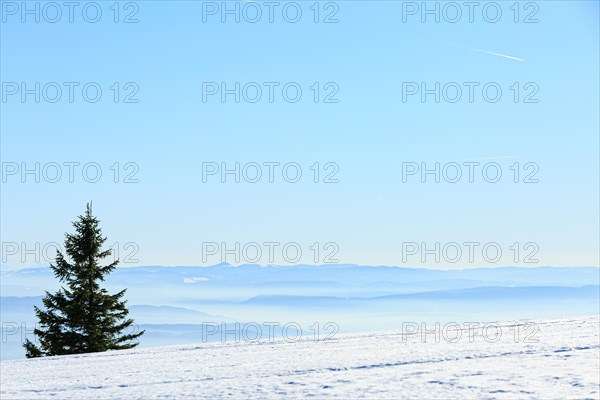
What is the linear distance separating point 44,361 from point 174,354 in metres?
2.16

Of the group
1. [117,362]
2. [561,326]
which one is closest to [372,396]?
[117,362]

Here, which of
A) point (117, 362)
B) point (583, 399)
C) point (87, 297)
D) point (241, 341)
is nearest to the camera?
point (583, 399)

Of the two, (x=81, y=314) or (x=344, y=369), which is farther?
(x=81, y=314)

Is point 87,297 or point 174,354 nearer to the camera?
point 174,354

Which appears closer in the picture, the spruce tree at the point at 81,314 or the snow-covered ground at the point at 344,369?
the snow-covered ground at the point at 344,369

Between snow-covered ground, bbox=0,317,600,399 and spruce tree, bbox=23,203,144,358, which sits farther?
spruce tree, bbox=23,203,144,358

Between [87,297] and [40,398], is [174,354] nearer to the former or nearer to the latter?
[40,398]

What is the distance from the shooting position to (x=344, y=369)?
863cm

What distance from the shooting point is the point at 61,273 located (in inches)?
1281

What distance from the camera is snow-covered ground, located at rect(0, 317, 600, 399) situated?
7246 mm

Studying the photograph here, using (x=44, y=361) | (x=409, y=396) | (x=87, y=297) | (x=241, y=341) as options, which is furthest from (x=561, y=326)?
(x=87, y=297)

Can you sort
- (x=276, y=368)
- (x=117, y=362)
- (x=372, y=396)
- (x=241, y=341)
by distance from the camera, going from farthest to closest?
(x=241, y=341) → (x=117, y=362) → (x=276, y=368) → (x=372, y=396)

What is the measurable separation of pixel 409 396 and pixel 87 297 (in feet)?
90.1

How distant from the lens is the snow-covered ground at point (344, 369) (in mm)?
7246
